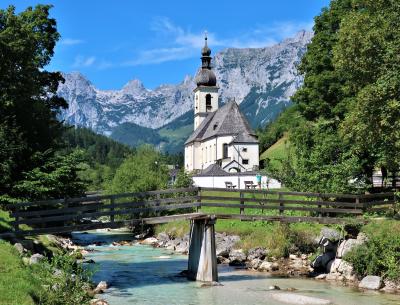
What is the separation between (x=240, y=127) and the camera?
9631 centimetres

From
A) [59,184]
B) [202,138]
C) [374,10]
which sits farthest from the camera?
[202,138]

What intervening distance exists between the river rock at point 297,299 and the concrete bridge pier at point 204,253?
426 centimetres

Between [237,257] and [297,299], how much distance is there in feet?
43.3

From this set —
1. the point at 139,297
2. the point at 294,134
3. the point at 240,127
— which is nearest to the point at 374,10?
the point at 294,134

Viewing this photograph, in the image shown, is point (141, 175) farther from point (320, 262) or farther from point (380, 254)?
point (380, 254)

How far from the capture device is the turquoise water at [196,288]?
22.2 metres

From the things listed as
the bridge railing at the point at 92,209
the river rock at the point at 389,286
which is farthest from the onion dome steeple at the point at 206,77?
the river rock at the point at 389,286

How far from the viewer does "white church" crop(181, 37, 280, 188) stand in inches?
3280

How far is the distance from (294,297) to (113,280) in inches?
405

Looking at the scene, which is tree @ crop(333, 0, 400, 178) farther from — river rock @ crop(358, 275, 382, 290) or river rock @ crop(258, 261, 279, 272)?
river rock @ crop(258, 261, 279, 272)

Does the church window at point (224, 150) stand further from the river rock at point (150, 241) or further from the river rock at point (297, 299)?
the river rock at point (297, 299)

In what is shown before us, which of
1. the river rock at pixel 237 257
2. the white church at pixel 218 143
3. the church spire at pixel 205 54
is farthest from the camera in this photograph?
the church spire at pixel 205 54

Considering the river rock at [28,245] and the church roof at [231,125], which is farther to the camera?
the church roof at [231,125]

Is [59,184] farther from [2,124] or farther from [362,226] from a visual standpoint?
[362,226]
